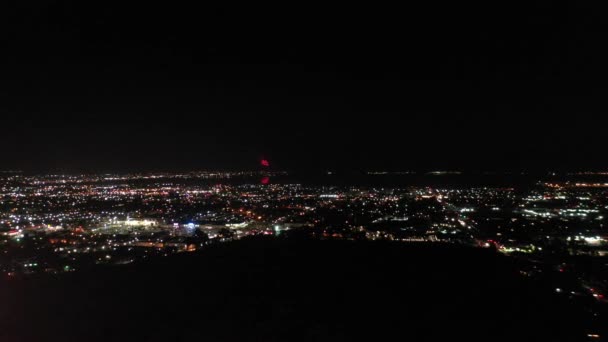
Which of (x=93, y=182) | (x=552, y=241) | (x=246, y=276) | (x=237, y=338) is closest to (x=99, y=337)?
(x=237, y=338)

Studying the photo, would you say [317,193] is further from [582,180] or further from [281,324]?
[281,324]

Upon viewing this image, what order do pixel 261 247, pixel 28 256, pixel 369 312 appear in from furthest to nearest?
pixel 28 256
pixel 261 247
pixel 369 312

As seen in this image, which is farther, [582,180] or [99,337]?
[582,180]

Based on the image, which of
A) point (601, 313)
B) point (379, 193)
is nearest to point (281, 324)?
point (601, 313)

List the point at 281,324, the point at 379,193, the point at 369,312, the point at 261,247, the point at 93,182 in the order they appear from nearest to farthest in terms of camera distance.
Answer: the point at 281,324 < the point at 369,312 < the point at 261,247 < the point at 379,193 < the point at 93,182

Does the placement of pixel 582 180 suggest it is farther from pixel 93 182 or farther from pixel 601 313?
pixel 93 182

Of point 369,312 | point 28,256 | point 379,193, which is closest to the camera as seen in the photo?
point 369,312
